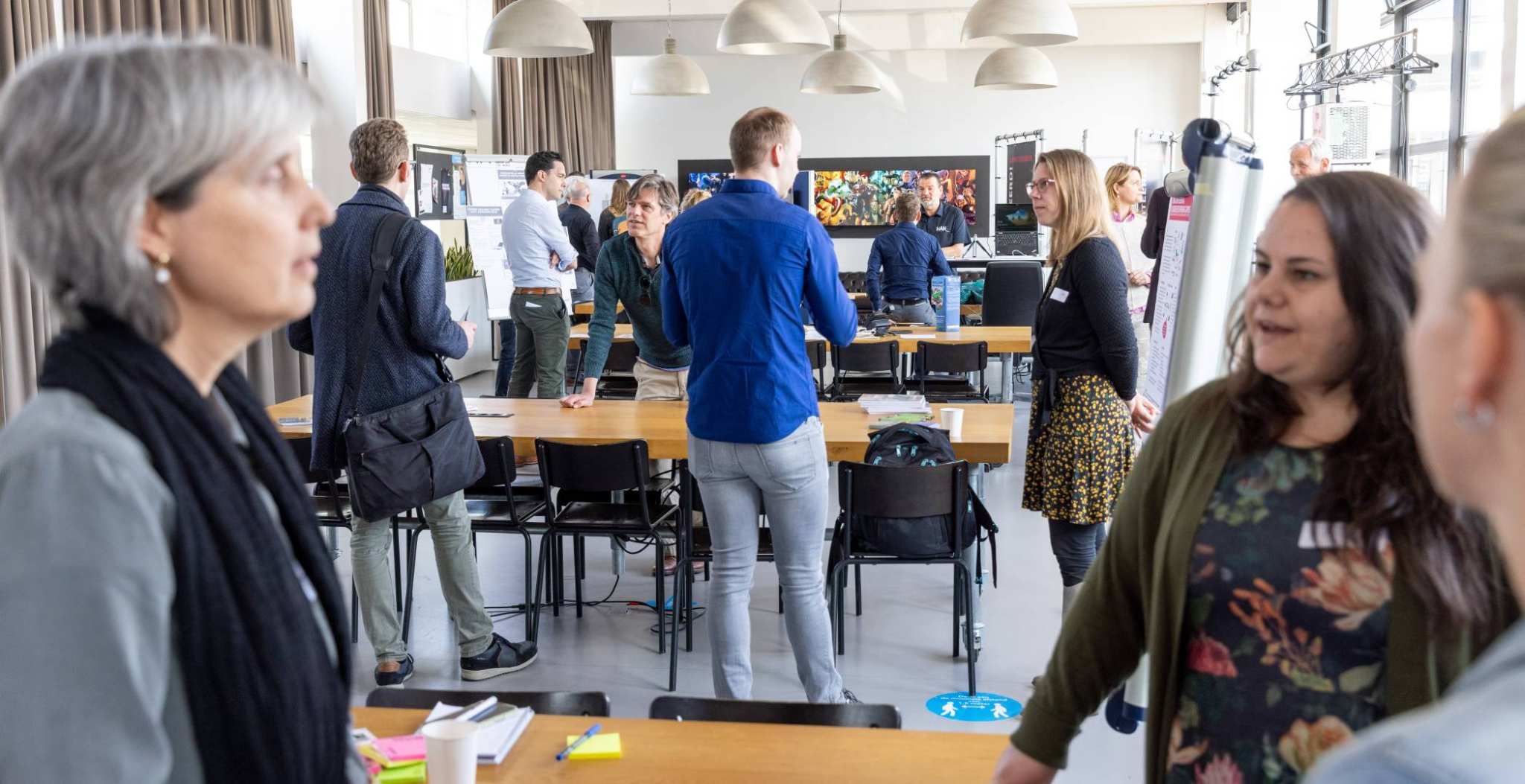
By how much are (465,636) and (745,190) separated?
1734mm

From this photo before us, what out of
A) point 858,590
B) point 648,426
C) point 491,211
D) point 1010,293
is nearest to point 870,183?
point 491,211

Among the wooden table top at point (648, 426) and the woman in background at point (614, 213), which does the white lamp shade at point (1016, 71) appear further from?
the wooden table top at point (648, 426)

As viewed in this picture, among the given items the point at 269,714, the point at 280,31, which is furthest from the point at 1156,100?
the point at 269,714

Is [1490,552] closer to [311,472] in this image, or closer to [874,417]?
[874,417]

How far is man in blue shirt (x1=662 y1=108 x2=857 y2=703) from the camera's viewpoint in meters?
3.08

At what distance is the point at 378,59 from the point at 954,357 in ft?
15.9

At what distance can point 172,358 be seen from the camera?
1.07m

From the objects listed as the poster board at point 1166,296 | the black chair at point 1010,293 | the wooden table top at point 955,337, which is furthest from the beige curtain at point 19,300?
the black chair at point 1010,293

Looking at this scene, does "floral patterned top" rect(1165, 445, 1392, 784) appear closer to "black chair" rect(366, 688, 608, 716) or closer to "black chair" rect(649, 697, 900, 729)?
"black chair" rect(649, 697, 900, 729)

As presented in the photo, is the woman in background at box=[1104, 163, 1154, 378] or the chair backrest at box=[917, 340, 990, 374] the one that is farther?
the chair backrest at box=[917, 340, 990, 374]

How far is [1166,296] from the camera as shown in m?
2.57

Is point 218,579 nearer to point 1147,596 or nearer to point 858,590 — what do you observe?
point 1147,596

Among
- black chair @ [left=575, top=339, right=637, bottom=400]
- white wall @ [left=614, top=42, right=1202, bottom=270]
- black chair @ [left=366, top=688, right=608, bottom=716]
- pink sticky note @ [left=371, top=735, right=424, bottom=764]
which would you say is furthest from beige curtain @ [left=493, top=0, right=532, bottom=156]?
pink sticky note @ [left=371, top=735, right=424, bottom=764]

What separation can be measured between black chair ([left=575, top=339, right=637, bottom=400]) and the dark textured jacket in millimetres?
2971
